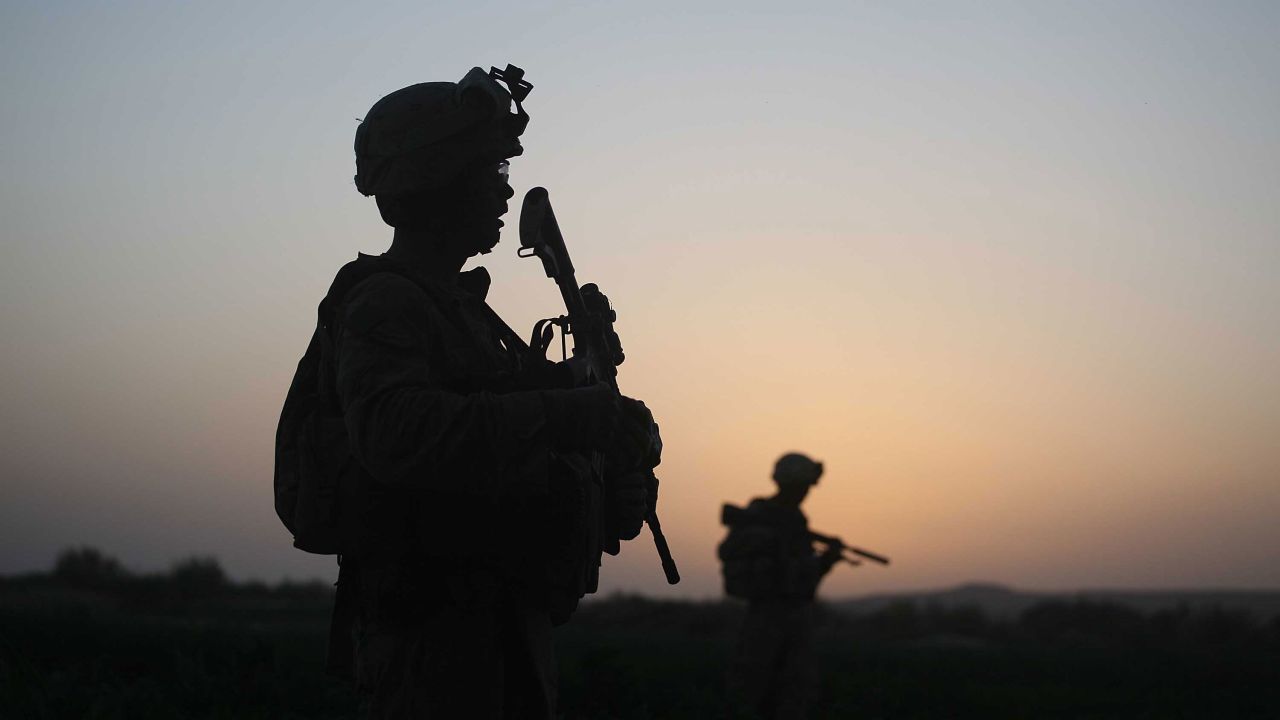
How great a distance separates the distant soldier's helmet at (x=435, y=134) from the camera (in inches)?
133

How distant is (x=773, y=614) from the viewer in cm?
1105

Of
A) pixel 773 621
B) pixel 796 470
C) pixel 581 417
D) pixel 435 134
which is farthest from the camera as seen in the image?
pixel 796 470

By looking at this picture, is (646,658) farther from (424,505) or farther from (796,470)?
(424,505)

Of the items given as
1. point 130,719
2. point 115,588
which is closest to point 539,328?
point 130,719

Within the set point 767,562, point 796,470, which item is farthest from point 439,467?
point 796,470

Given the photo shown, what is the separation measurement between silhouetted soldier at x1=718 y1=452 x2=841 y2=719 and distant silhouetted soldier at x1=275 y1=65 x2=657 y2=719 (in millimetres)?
7490

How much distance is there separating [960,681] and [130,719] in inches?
479

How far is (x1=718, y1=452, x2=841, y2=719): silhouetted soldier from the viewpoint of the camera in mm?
10805

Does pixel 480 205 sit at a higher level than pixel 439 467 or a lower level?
higher

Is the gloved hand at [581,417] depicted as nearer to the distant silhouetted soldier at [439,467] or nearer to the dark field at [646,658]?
the distant silhouetted soldier at [439,467]

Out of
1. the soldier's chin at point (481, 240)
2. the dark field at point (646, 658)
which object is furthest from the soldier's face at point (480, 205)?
the dark field at point (646, 658)

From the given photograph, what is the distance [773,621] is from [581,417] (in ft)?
27.3

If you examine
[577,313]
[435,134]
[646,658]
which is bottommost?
[646,658]

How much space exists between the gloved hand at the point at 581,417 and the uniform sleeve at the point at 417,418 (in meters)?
0.04
